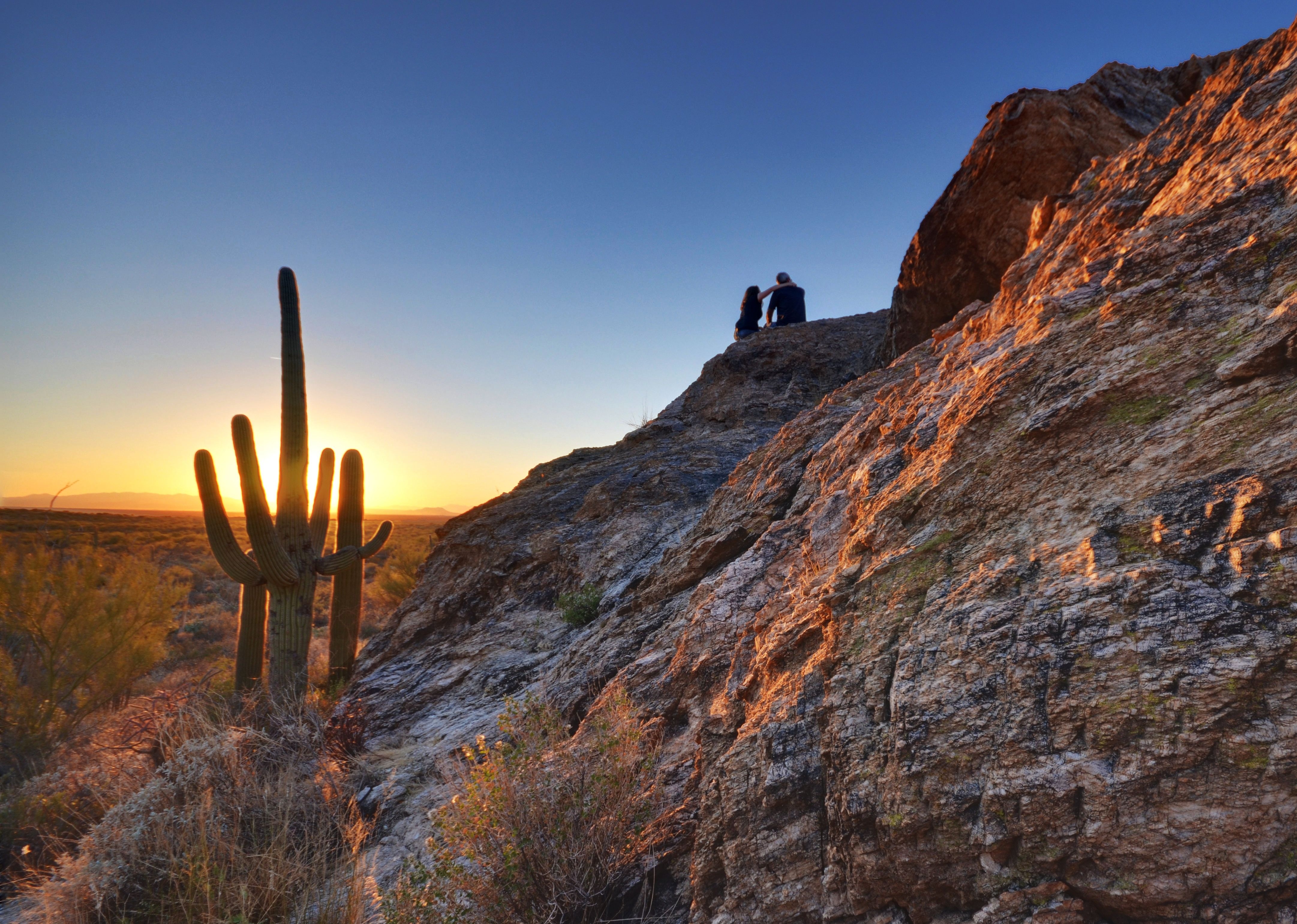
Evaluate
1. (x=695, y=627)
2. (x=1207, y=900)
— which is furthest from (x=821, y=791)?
(x=695, y=627)

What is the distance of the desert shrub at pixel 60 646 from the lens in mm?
8125

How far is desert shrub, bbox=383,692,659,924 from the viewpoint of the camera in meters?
3.06

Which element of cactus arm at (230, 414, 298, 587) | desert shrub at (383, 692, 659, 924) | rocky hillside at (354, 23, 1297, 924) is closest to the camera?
rocky hillside at (354, 23, 1297, 924)

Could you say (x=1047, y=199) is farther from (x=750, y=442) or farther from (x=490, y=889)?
(x=490, y=889)

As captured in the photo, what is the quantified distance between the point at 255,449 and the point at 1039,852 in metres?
9.85

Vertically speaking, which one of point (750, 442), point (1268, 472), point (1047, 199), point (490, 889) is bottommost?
point (490, 889)

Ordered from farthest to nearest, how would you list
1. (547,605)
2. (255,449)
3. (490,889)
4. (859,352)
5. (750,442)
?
(859,352) < (750,442) < (255,449) < (547,605) < (490,889)

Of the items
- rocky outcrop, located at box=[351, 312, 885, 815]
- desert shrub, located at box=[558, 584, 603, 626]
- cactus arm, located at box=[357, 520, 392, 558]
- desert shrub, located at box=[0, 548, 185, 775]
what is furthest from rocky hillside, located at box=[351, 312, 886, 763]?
desert shrub, located at box=[0, 548, 185, 775]

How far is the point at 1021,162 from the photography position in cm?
759

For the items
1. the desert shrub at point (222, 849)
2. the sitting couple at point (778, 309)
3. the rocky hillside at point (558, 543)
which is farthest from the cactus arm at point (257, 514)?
the sitting couple at point (778, 309)

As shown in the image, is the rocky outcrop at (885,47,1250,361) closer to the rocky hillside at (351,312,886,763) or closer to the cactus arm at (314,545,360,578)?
the rocky hillside at (351,312,886,763)

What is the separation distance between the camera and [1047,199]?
5777mm

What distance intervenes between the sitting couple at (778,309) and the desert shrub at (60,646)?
13344 millimetres

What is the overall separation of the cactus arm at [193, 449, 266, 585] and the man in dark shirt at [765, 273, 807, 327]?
1182 cm
